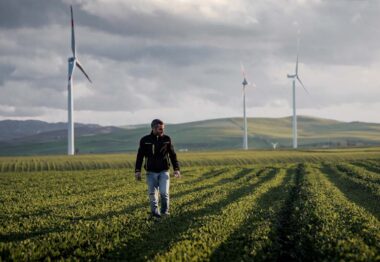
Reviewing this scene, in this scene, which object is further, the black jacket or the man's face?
the black jacket

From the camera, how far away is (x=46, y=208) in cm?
2069

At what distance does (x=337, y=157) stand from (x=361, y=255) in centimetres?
7358

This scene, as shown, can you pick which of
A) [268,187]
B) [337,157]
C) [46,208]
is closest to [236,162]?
[337,157]

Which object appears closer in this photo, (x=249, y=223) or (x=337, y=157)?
(x=249, y=223)

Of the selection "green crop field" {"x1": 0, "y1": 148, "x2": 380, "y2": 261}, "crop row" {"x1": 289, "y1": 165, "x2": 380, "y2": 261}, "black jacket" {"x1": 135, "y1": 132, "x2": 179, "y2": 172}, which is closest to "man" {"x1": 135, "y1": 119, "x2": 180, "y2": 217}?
"black jacket" {"x1": 135, "y1": 132, "x2": 179, "y2": 172}

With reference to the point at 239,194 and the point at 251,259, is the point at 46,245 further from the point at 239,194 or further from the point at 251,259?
the point at 239,194

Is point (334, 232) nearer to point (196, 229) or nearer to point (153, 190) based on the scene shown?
point (196, 229)

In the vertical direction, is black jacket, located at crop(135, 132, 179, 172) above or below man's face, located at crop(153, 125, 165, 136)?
below

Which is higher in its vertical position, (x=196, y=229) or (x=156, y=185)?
(x=156, y=185)

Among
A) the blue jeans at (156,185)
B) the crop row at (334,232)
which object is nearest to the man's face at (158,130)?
the blue jeans at (156,185)

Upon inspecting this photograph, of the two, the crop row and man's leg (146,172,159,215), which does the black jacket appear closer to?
man's leg (146,172,159,215)

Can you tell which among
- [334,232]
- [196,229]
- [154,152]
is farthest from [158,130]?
[334,232]

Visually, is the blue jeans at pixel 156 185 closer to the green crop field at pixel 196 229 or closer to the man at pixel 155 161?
the man at pixel 155 161

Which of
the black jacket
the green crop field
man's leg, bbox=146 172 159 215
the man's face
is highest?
the man's face
